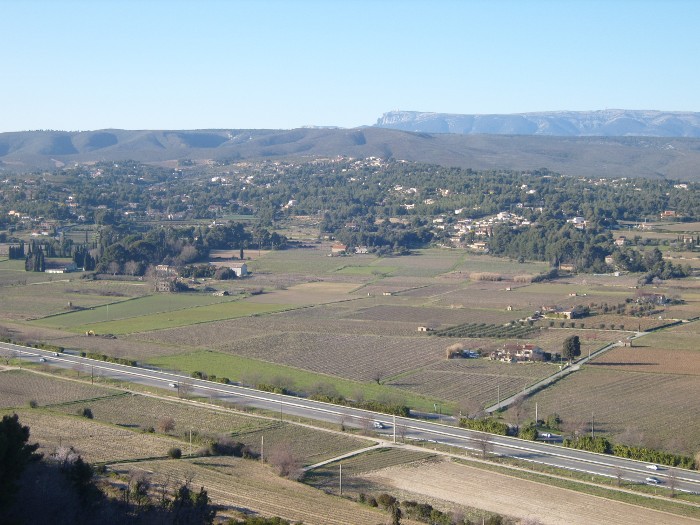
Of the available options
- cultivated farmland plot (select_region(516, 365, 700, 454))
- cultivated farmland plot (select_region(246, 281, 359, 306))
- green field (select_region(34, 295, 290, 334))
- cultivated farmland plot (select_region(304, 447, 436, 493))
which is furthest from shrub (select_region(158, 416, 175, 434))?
cultivated farmland plot (select_region(246, 281, 359, 306))

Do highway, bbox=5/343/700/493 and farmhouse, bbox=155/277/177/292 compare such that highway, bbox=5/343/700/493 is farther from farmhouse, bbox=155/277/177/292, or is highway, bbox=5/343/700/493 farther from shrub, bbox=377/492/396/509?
farmhouse, bbox=155/277/177/292

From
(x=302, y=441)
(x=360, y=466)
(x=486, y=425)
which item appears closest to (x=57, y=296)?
(x=302, y=441)

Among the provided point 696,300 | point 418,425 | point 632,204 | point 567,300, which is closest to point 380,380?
point 418,425

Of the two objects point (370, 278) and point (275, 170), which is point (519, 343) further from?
point (275, 170)

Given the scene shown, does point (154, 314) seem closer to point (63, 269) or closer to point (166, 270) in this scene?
point (166, 270)

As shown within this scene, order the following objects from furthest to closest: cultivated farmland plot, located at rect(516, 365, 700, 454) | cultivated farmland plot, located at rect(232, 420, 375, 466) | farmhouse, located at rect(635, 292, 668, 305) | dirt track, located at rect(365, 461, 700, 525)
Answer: farmhouse, located at rect(635, 292, 668, 305), cultivated farmland plot, located at rect(516, 365, 700, 454), cultivated farmland plot, located at rect(232, 420, 375, 466), dirt track, located at rect(365, 461, 700, 525)

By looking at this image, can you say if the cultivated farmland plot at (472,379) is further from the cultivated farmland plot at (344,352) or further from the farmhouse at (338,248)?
the farmhouse at (338,248)
